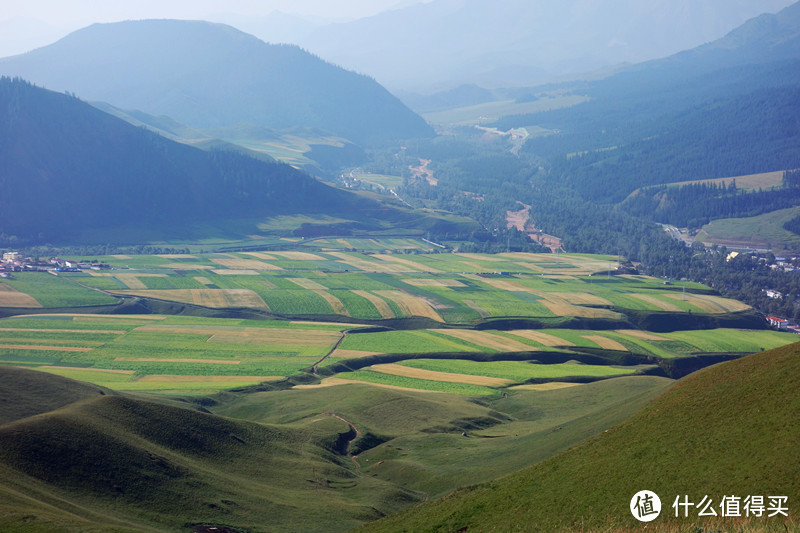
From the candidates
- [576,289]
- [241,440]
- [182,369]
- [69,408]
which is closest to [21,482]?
[69,408]

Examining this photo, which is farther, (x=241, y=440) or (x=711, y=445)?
(x=241, y=440)

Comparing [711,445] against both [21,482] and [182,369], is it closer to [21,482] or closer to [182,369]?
[21,482]

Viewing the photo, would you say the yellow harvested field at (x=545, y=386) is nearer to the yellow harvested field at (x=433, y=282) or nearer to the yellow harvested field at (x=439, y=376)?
the yellow harvested field at (x=439, y=376)

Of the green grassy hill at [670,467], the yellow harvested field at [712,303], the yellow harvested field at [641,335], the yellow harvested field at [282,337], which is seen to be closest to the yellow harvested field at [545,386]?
the yellow harvested field at [282,337]

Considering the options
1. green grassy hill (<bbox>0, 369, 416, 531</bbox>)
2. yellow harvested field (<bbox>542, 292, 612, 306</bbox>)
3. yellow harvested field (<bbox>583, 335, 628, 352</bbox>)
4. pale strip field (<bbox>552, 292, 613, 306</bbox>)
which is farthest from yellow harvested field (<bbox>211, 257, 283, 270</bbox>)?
green grassy hill (<bbox>0, 369, 416, 531</bbox>)

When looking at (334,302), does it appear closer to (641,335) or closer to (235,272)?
(235,272)

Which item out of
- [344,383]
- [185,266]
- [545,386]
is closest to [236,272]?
[185,266]
